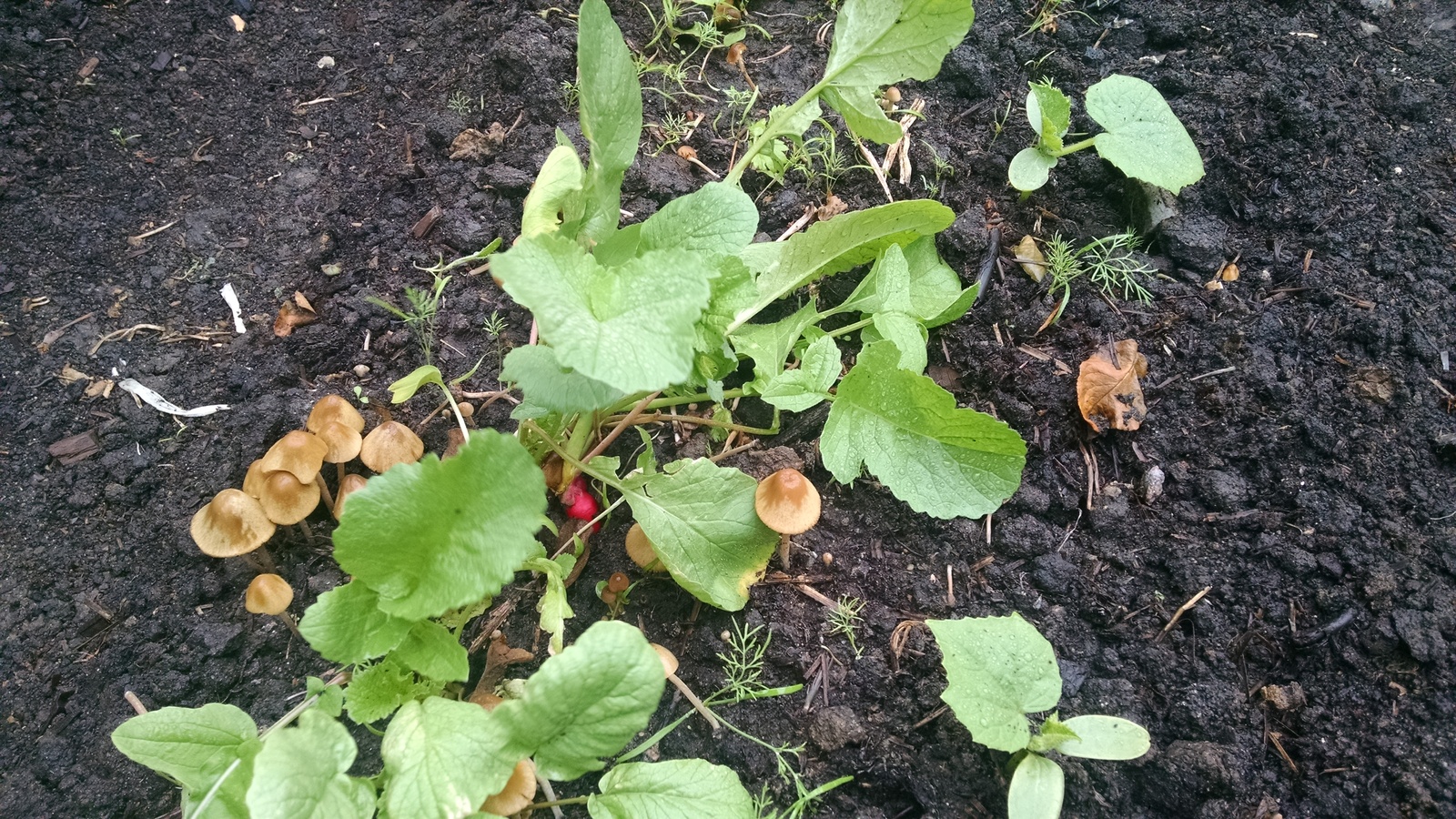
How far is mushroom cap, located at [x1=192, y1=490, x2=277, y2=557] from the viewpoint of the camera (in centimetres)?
172

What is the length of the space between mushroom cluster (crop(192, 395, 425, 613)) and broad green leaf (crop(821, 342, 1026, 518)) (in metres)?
0.97

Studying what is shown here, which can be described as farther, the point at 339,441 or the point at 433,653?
the point at 339,441

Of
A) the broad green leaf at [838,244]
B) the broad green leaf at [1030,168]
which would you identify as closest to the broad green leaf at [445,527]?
the broad green leaf at [838,244]

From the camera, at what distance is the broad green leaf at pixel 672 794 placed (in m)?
1.47

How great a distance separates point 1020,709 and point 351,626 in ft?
4.03

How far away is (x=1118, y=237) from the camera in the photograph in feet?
7.39

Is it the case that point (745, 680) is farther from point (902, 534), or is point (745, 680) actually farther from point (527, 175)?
point (527, 175)

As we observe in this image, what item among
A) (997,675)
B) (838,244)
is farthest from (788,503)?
(838,244)

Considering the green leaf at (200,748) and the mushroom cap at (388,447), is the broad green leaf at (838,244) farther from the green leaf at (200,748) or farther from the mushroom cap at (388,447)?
the green leaf at (200,748)

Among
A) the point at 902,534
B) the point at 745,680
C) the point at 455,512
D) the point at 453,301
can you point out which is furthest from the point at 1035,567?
the point at 453,301

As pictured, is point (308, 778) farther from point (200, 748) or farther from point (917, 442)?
point (917, 442)

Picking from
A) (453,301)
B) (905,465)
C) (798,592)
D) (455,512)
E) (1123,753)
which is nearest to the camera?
(455,512)

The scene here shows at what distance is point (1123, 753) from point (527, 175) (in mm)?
1952

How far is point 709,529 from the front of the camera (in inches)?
69.1
